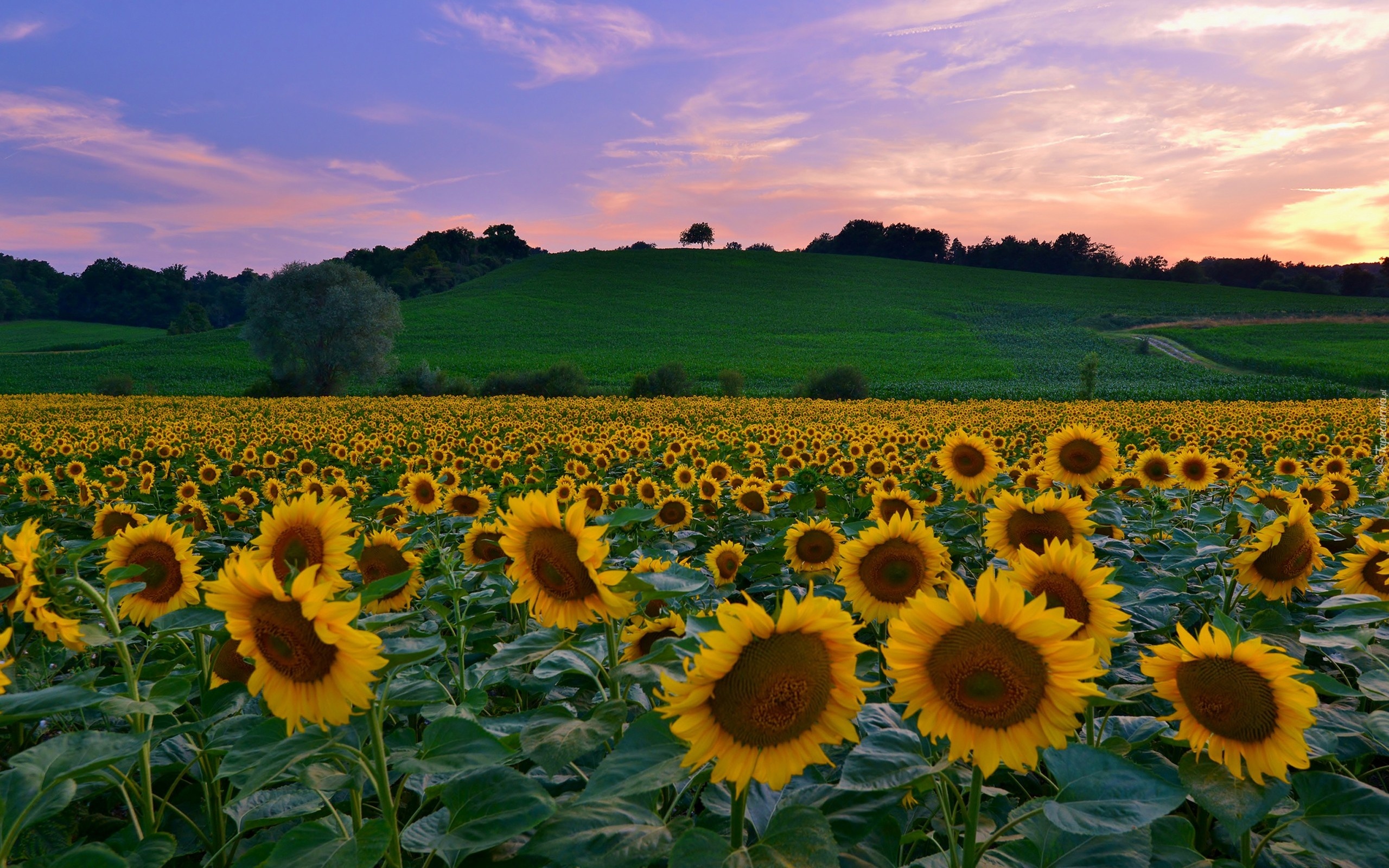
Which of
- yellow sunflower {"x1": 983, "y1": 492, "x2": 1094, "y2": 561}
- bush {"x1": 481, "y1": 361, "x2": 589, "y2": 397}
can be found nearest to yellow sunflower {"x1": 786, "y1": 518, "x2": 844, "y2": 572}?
yellow sunflower {"x1": 983, "y1": 492, "x2": 1094, "y2": 561}

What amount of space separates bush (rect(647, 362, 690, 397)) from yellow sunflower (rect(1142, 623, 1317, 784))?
37.4 metres

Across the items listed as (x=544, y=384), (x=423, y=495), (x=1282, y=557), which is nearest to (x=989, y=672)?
(x=1282, y=557)

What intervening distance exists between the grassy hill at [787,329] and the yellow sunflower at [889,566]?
43.3 metres

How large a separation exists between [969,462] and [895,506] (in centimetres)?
79

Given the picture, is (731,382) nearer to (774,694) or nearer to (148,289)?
(774,694)

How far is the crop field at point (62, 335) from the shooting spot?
8188 cm

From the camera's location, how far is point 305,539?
237cm

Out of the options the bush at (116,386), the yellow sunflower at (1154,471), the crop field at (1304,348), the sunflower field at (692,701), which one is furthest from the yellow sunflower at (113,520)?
the crop field at (1304,348)

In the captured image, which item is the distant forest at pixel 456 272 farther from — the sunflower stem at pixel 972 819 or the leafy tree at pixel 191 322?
the sunflower stem at pixel 972 819

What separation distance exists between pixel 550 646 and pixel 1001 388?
51051 mm

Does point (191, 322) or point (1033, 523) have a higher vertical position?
point (191, 322)

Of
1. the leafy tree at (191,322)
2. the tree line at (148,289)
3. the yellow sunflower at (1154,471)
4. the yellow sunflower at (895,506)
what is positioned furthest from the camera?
the tree line at (148,289)

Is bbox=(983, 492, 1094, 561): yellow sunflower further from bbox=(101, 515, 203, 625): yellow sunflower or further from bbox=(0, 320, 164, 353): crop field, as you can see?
bbox=(0, 320, 164, 353): crop field

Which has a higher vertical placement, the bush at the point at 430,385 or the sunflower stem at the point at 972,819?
the sunflower stem at the point at 972,819
